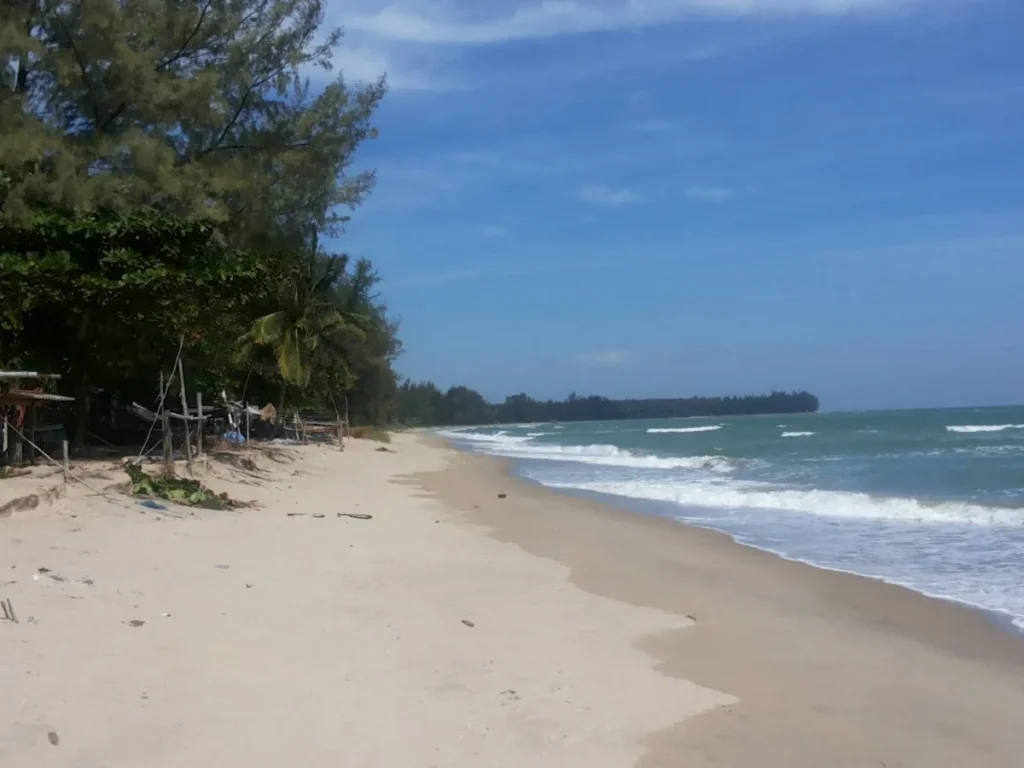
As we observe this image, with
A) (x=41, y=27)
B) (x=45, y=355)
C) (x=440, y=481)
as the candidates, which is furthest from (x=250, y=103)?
(x=440, y=481)

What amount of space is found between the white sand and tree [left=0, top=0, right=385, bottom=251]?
7427 millimetres

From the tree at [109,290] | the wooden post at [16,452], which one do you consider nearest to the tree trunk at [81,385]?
the tree at [109,290]

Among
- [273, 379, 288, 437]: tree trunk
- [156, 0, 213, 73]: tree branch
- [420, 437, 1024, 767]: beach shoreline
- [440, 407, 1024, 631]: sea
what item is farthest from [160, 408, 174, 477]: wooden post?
[273, 379, 288, 437]: tree trunk

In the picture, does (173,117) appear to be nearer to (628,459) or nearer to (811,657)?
(811,657)

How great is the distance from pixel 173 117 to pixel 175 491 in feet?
26.4

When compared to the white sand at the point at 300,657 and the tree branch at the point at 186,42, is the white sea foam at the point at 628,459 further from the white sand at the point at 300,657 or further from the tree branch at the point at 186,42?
the white sand at the point at 300,657

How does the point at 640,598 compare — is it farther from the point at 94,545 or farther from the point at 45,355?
the point at 45,355

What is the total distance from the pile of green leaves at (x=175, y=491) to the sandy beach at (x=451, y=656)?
1130 mm

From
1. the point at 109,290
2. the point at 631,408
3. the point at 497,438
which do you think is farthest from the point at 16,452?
the point at 631,408

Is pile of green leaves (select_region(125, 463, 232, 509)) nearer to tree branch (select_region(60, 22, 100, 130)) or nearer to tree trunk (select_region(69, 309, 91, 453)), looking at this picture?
tree trunk (select_region(69, 309, 91, 453))

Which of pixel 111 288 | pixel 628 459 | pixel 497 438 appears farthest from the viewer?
pixel 497 438

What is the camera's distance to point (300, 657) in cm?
569

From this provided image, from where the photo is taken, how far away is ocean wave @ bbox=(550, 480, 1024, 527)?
14.5 metres

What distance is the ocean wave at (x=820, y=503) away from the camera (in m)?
14.5
